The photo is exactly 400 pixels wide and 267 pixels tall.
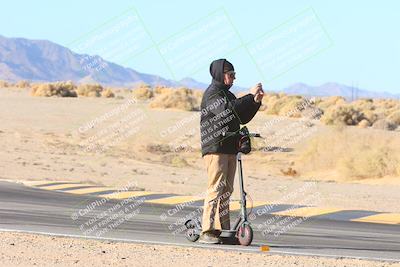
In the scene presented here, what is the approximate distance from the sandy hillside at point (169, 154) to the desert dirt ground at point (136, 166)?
4 centimetres

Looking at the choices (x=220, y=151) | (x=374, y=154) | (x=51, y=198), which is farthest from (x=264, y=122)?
(x=220, y=151)

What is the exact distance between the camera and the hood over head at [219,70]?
1085 centimetres

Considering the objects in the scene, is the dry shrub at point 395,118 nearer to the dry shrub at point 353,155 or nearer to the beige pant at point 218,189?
the dry shrub at point 353,155

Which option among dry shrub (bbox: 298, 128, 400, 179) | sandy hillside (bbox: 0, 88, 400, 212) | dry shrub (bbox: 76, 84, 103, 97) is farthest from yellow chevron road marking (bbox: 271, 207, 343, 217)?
dry shrub (bbox: 76, 84, 103, 97)

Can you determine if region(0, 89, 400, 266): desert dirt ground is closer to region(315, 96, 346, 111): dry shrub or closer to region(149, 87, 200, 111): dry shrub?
region(149, 87, 200, 111): dry shrub

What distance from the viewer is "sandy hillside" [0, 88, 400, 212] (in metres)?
23.5

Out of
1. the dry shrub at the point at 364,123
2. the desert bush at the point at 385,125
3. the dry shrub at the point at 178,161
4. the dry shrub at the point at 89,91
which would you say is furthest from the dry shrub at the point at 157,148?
the dry shrub at the point at 89,91

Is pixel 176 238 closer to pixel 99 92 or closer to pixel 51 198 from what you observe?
pixel 51 198

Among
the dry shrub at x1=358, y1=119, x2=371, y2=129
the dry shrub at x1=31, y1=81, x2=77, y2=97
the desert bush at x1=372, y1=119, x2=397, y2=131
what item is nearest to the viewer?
the desert bush at x1=372, y1=119, x2=397, y2=131

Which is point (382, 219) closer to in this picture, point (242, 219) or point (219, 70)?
point (242, 219)

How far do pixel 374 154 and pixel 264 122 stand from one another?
18326mm

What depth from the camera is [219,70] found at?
1088cm

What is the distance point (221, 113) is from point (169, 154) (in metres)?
24.7

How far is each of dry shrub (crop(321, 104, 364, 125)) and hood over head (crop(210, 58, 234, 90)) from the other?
37817mm
